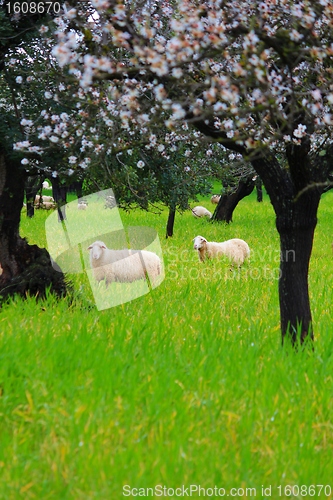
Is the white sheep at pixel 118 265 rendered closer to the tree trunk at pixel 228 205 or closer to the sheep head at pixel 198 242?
the sheep head at pixel 198 242

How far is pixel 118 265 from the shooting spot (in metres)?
11.5

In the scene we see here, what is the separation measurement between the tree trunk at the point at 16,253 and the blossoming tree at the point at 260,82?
255 centimetres

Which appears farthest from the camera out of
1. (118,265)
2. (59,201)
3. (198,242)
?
(198,242)

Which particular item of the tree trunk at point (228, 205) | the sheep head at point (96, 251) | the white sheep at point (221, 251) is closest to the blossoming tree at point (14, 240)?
the sheep head at point (96, 251)

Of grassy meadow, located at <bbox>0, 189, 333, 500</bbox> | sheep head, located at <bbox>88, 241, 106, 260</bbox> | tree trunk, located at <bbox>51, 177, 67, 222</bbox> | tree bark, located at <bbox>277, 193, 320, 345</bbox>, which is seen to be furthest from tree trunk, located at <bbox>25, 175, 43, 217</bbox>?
tree bark, located at <bbox>277, 193, 320, 345</bbox>

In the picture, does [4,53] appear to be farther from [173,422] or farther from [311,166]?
[173,422]

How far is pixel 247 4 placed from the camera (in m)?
6.26

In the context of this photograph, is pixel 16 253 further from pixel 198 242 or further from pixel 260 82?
pixel 260 82

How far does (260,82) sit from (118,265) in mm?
6742

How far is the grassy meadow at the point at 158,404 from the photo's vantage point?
4391mm

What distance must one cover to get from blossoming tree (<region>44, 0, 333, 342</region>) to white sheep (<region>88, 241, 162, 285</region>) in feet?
14.1

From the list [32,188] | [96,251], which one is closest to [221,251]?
[96,251]

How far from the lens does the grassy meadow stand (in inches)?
173

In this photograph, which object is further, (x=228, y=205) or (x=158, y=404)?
(x=228, y=205)
